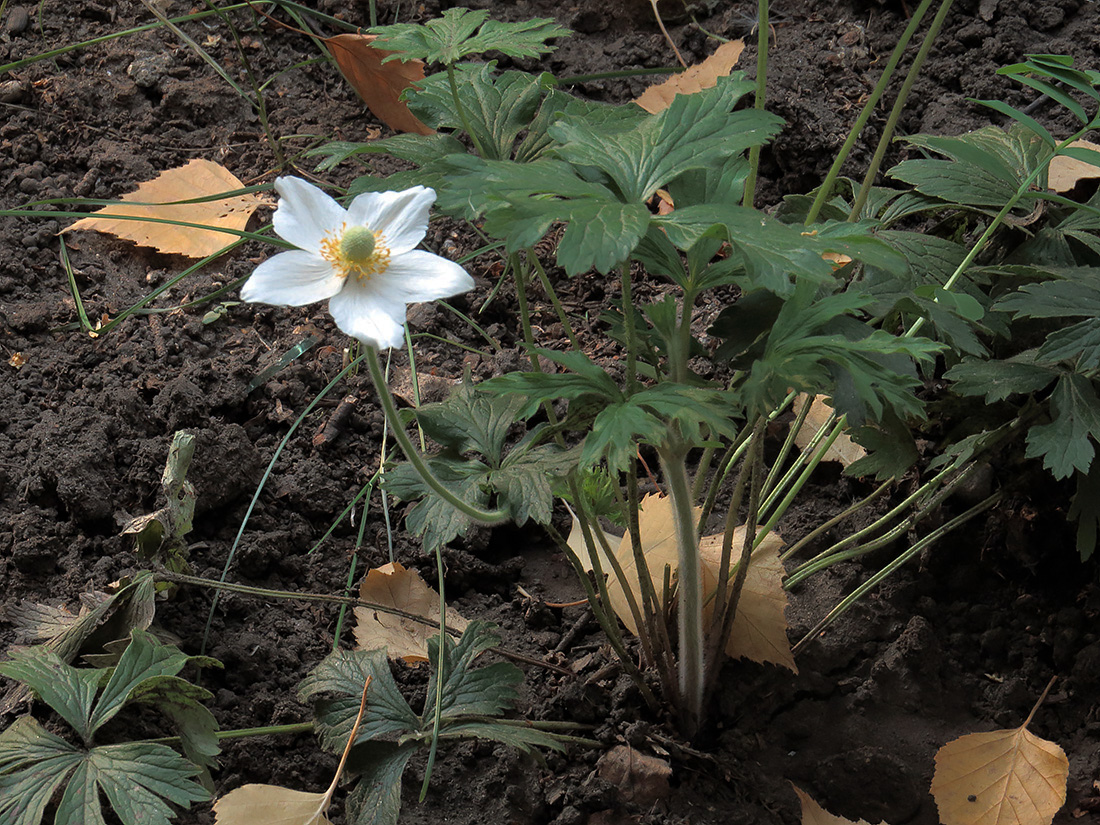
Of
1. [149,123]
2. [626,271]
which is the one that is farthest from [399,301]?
[149,123]

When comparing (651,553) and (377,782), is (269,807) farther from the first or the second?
(651,553)

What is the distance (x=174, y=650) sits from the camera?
1155 mm

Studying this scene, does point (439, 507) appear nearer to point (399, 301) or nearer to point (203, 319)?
point (399, 301)

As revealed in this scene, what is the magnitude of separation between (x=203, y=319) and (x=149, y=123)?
59cm

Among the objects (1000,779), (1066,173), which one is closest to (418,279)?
(1000,779)

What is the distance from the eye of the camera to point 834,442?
5.33 feet

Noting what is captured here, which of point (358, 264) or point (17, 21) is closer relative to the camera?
point (358, 264)

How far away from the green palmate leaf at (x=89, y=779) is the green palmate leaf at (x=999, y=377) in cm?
107

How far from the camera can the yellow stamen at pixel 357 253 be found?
0.88m

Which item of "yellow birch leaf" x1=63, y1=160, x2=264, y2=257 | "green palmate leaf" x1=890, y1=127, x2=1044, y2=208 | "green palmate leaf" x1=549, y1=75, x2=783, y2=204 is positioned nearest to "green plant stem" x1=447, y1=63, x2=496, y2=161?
"green palmate leaf" x1=549, y1=75, x2=783, y2=204

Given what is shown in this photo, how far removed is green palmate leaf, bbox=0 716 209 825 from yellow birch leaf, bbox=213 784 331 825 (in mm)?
81

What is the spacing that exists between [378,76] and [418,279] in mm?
1315

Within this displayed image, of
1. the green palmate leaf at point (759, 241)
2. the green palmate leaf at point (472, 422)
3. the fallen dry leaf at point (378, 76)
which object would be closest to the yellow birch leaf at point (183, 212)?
the fallen dry leaf at point (378, 76)

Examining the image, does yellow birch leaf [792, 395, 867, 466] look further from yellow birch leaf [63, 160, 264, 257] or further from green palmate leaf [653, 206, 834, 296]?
yellow birch leaf [63, 160, 264, 257]
